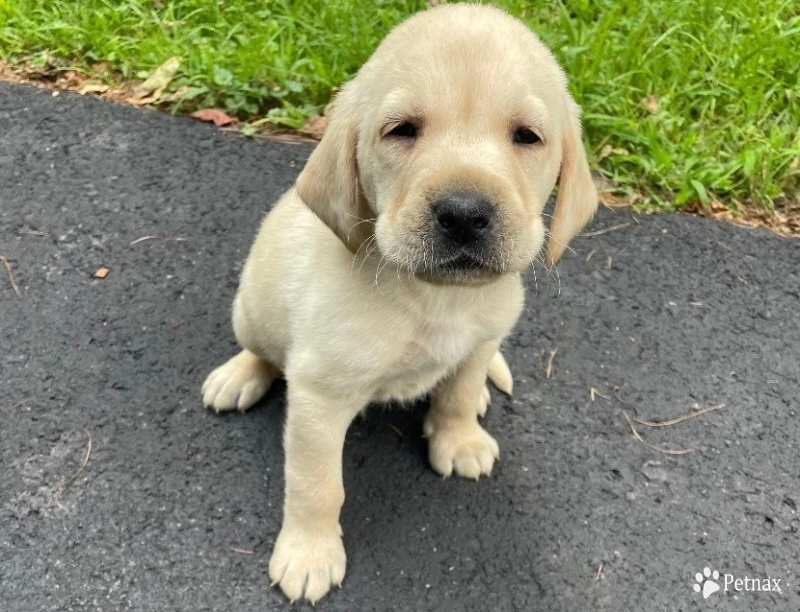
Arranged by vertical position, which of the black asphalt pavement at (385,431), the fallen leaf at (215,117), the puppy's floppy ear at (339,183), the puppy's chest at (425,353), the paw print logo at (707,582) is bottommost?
the paw print logo at (707,582)

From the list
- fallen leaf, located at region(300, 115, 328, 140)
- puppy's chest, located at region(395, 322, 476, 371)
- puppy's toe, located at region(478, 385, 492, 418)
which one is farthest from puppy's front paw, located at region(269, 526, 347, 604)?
fallen leaf, located at region(300, 115, 328, 140)

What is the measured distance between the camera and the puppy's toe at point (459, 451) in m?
3.20

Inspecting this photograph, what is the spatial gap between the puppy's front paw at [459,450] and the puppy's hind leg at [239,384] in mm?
786

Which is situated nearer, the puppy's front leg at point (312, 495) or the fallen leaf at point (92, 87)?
the puppy's front leg at point (312, 495)

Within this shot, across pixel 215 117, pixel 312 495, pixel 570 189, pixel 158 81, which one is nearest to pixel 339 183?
pixel 570 189

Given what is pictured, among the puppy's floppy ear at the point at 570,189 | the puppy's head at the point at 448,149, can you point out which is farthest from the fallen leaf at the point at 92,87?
the puppy's floppy ear at the point at 570,189

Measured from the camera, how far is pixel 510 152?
7.41 feet

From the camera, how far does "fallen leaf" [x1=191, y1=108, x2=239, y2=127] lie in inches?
189

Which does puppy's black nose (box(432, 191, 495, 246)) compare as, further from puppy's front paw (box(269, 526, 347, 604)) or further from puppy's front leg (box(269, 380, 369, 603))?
puppy's front paw (box(269, 526, 347, 604))

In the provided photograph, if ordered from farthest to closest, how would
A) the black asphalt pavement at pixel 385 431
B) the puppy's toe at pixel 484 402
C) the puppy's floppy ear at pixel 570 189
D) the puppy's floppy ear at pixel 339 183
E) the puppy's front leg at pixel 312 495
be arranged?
the puppy's toe at pixel 484 402 < the black asphalt pavement at pixel 385 431 < the puppy's front leg at pixel 312 495 < the puppy's floppy ear at pixel 570 189 < the puppy's floppy ear at pixel 339 183

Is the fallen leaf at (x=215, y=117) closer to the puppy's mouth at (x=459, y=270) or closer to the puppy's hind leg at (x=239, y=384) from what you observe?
the puppy's hind leg at (x=239, y=384)

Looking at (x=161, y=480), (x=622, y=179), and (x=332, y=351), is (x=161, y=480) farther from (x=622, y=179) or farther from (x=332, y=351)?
(x=622, y=179)

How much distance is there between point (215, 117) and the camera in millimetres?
4820

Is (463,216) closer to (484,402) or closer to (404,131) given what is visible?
(404,131)
